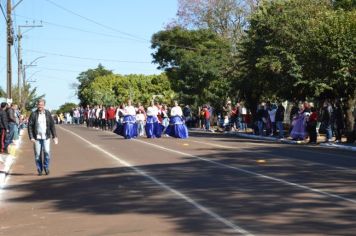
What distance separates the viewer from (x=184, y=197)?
→ 37.6ft

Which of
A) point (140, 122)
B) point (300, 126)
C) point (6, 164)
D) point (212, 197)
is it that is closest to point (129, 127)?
point (140, 122)

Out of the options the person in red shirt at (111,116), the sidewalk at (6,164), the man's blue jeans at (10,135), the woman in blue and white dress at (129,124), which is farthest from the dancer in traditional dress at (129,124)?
the person in red shirt at (111,116)

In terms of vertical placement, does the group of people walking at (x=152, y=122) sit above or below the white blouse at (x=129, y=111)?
below

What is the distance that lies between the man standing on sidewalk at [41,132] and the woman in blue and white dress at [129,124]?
1544cm

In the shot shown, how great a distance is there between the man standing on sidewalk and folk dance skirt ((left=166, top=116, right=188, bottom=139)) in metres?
16.3

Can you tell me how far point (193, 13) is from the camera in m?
63.1

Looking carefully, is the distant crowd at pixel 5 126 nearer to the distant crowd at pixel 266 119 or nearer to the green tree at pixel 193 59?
the distant crowd at pixel 266 119

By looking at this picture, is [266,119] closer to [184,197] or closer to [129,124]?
[129,124]

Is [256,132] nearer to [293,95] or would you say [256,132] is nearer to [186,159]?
[293,95]

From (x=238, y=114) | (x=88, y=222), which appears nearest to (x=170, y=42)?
(x=238, y=114)

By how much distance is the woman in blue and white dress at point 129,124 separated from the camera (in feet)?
103

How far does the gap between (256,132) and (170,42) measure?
34433 millimetres

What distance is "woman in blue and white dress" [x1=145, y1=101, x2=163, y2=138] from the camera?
32.3m

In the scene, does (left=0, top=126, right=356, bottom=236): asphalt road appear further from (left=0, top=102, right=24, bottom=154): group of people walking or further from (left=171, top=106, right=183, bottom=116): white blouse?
(left=171, top=106, right=183, bottom=116): white blouse
